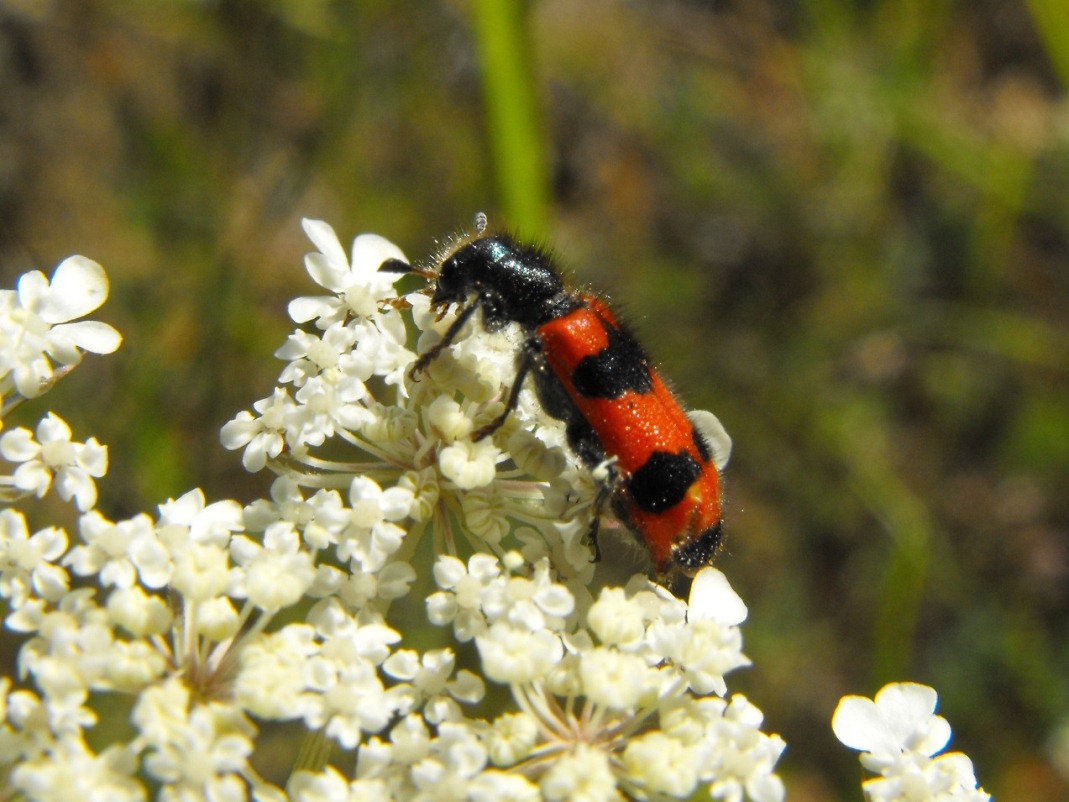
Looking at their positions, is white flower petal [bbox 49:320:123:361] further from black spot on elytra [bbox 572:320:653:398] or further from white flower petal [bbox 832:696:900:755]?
white flower petal [bbox 832:696:900:755]

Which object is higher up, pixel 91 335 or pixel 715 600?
pixel 91 335

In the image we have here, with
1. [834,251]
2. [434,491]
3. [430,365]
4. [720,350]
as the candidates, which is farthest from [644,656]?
[834,251]

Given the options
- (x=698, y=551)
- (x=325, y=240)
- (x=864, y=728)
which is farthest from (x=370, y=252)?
(x=864, y=728)

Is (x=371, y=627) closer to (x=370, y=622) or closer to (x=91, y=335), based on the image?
(x=370, y=622)

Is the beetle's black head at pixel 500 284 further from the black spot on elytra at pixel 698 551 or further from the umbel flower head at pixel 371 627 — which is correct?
the black spot on elytra at pixel 698 551

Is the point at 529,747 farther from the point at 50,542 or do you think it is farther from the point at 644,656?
the point at 50,542

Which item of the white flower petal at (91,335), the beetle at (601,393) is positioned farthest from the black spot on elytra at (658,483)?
the white flower petal at (91,335)
